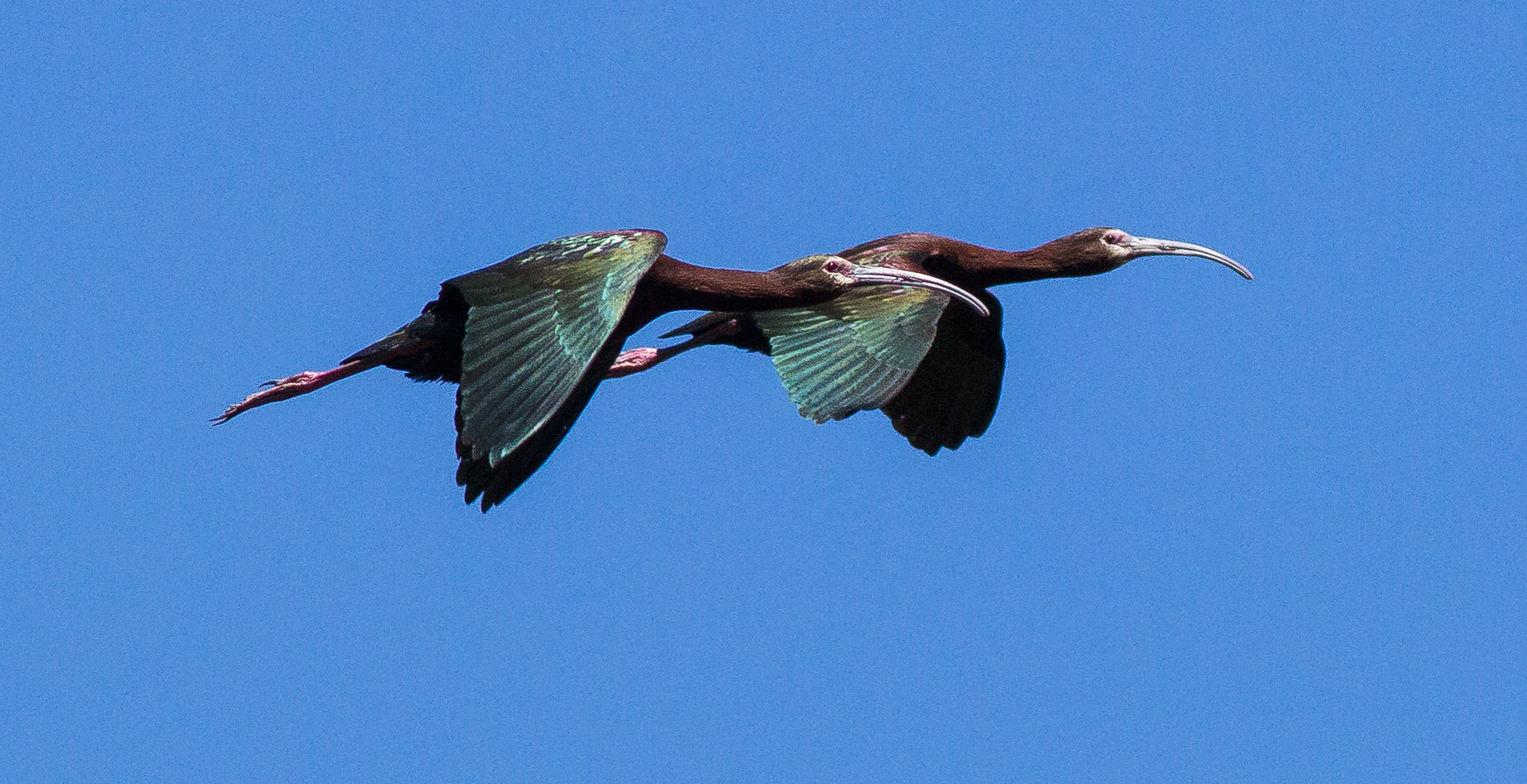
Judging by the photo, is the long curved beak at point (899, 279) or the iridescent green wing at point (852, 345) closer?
the iridescent green wing at point (852, 345)

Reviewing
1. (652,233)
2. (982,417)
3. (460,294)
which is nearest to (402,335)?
(460,294)

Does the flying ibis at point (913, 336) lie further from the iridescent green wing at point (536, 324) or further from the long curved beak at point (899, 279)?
the iridescent green wing at point (536, 324)

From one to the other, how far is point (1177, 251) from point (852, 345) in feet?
11.3

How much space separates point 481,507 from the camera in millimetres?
17188

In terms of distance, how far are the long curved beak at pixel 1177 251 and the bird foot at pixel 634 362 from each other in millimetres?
3353

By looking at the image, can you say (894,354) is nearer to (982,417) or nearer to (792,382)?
(792,382)

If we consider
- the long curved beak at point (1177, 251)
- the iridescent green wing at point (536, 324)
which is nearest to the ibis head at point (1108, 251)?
the long curved beak at point (1177, 251)

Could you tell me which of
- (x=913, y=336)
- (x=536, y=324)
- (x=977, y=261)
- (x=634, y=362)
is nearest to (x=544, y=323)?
(x=536, y=324)

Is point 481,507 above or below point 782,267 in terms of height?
below

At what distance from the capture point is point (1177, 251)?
19.2 m

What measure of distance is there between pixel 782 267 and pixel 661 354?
1.93 m

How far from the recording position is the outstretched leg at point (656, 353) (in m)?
18.5

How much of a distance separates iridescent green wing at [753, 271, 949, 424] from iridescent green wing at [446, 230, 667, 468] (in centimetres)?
126

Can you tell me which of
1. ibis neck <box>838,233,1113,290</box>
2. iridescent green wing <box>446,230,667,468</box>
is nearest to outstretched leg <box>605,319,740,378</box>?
ibis neck <box>838,233,1113,290</box>
